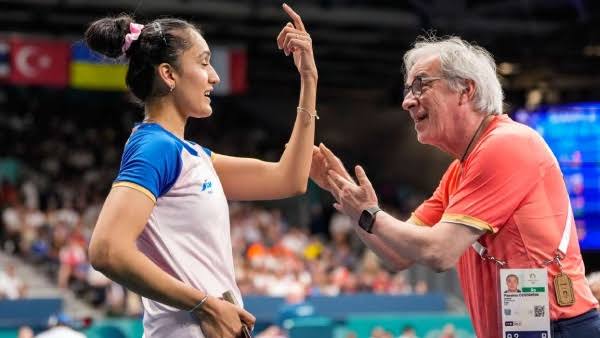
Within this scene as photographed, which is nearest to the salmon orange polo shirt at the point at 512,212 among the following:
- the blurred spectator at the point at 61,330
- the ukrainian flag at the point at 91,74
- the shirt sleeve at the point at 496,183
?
the shirt sleeve at the point at 496,183

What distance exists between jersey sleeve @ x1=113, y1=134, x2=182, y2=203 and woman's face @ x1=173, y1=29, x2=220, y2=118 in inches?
7.1

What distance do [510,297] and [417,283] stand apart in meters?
14.3

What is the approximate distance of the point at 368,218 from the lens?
2.94 meters

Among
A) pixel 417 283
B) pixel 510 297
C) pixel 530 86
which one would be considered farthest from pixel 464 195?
pixel 417 283

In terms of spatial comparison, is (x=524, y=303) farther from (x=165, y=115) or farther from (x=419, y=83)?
(x=165, y=115)

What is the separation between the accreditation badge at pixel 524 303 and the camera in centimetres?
285

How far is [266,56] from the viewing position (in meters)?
21.8

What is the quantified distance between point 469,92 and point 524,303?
2.29ft

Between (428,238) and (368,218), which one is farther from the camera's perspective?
(368,218)

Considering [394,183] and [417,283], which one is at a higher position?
[394,183]

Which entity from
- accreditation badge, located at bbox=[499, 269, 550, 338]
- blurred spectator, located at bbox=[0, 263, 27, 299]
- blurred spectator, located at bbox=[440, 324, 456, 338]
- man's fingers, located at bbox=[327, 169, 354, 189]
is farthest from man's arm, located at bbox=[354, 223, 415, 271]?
blurred spectator, located at bbox=[0, 263, 27, 299]

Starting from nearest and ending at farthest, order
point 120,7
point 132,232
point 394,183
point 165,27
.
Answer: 1. point 132,232
2. point 165,27
3. point 120,7
4. point 394,183

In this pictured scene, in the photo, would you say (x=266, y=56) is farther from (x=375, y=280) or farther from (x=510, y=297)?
(x=510, y=297)

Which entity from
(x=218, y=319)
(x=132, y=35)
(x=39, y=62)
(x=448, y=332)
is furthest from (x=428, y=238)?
(x=39, y=62)
